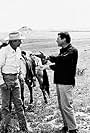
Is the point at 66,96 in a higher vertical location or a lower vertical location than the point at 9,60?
lower

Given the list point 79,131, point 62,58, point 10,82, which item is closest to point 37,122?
point 79,131

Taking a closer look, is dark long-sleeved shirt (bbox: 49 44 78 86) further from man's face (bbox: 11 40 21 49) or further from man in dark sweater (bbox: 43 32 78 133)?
man's face (bbox: 11 40 21 49)

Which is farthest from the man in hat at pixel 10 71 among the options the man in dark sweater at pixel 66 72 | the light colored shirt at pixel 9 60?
the man in dark sweater at pixel 66 72

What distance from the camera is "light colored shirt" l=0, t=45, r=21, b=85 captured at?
242 inches

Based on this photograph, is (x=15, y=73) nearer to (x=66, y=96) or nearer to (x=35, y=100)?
(x=66, y=96)

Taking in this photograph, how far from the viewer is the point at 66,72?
241 inches

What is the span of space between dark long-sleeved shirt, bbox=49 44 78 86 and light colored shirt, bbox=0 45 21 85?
2.46 feet

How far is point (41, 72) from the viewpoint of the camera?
938 cm

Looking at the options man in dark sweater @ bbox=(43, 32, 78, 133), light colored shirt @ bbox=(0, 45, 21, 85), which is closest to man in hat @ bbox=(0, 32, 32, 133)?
light colored shirt @ bbox=(0, 45, 21, 85)

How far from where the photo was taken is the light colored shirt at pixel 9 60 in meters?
6.15

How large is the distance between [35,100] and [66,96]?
12.1 ft

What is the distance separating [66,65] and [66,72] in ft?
0.51

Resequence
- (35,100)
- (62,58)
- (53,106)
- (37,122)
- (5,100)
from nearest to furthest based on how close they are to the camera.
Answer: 1. (62,58)
2. (5,100)
3. (37,122)
4. (53,106)
5. (35,100)

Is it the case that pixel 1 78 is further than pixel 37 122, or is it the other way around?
pixel 37 122
